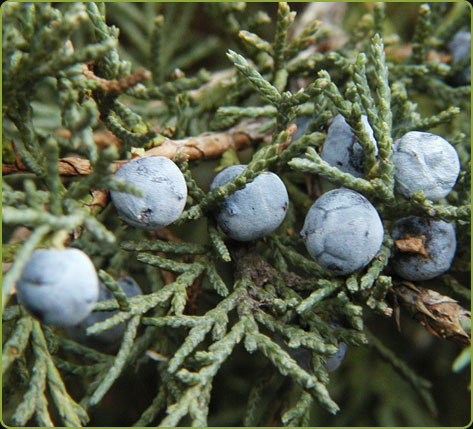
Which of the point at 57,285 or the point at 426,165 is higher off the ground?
the point at 426,165

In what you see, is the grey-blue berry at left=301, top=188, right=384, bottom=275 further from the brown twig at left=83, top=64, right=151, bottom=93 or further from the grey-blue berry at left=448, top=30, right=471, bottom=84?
the grey-blue berry at left=448, top=30, right=471, bottom=84

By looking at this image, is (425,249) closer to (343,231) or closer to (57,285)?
(343,231)

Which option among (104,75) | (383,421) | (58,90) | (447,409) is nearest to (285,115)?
(104,75)

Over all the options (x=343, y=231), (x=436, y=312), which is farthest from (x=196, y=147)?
(x=436, y=312)

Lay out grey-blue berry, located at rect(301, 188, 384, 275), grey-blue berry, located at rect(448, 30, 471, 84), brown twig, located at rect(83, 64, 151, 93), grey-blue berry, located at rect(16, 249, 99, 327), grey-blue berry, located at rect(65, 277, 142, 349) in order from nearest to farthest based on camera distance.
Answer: grey-blue berry, located at rect(16, 249, 99, 327), brown twig, located at rect(83, 64, 151, 93), grey-blue berry, located at rect(301, 188, 384, 275), grey-blue berry, located at rect(65, 277, 142, 349), grey-blue berry, located at rect(448, 30, 471, 84)

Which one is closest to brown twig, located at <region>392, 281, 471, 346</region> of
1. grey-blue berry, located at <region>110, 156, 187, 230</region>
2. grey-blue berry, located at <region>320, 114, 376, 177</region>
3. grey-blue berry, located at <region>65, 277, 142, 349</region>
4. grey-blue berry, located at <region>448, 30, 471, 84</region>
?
grey-blue berry, located at <region>320, 114, 376, 177</region>

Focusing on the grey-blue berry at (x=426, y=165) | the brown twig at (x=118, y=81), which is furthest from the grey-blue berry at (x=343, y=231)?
the brown twig at (x=118, y=81)
